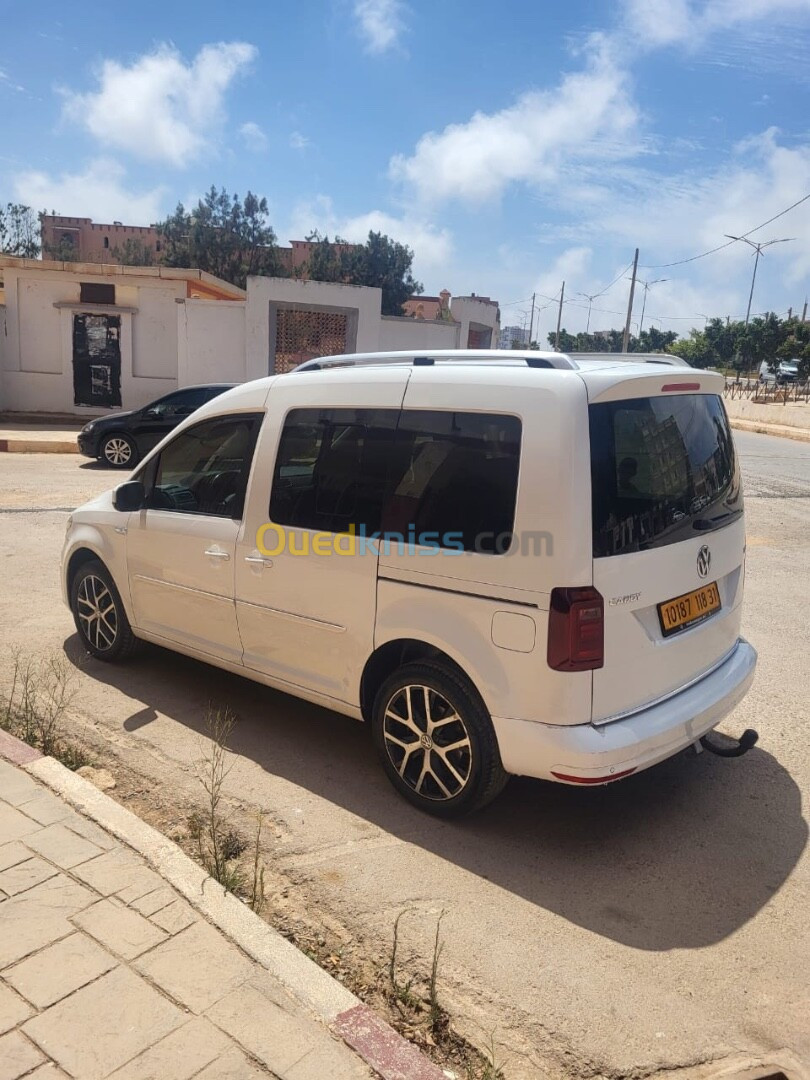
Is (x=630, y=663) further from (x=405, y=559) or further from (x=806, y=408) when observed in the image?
(x=806, y=408)

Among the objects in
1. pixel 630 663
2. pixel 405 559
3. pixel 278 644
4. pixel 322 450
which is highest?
pixel 322 450

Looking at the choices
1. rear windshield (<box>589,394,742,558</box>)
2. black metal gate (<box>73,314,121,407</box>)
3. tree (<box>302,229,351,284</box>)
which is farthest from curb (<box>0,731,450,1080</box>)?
tree (<box>302,229,351,284</box>)

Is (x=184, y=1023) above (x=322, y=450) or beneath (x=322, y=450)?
beneath

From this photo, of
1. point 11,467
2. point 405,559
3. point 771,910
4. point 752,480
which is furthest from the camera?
point 752,480

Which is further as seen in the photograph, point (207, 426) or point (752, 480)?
point (752, 480)

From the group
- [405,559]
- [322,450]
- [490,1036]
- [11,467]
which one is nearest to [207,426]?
[322,450]

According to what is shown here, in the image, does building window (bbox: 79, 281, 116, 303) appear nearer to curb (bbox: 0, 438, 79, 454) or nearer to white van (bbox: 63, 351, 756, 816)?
curb (bbox: 0, 438, 79, 454)

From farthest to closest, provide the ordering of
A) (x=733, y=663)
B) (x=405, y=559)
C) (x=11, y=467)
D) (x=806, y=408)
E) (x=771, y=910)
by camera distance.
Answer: (x=806, y=408) < (x=11, y=467) < (x=733, y=663) < (x=405, y=559) < (x=771, y=910)

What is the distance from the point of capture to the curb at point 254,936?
2.31 m

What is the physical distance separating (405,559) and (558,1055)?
1.85m

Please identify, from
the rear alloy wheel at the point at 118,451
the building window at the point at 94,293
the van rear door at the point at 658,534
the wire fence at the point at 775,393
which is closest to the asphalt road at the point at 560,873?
the van rear door at the point at 658,534

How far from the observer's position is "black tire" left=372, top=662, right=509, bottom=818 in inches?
131

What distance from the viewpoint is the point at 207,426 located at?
4.61m
